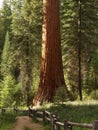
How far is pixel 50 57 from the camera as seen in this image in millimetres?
19000

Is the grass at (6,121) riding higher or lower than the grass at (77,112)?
lower

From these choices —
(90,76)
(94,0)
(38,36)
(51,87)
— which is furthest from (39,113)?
(90,76)

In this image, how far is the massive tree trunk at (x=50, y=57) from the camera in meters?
18.8

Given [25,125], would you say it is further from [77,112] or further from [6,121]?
[77,112]

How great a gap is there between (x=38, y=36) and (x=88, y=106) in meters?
24.0

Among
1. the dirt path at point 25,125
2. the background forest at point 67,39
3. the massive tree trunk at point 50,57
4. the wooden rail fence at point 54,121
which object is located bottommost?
the dirt path at point 25,125

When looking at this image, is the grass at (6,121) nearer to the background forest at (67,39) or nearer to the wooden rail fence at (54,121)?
the wooden rail fence at (54,121)

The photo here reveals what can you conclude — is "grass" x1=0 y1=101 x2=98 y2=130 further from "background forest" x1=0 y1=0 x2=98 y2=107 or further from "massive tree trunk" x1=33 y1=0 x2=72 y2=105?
"background forest" x1=0 y1=0 x2=98 y2=107

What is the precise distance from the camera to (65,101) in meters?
18.1

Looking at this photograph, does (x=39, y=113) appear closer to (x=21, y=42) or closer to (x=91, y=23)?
(x=91, y=23)

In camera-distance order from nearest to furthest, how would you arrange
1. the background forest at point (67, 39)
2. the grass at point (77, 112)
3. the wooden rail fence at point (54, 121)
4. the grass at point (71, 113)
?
the wooden rail fence at point (54, 121) < the grass at point (77, 112) < the grass at point (71, 113) < the background forest at point (67, 39)

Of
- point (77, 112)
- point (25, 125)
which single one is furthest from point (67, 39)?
point (25, 125)

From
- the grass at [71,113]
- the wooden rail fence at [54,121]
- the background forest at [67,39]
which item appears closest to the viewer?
the wooden rail fence at [54,121]

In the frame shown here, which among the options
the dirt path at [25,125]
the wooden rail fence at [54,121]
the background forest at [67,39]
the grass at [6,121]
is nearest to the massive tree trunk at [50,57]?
the wooden rail fence at [54,121]
